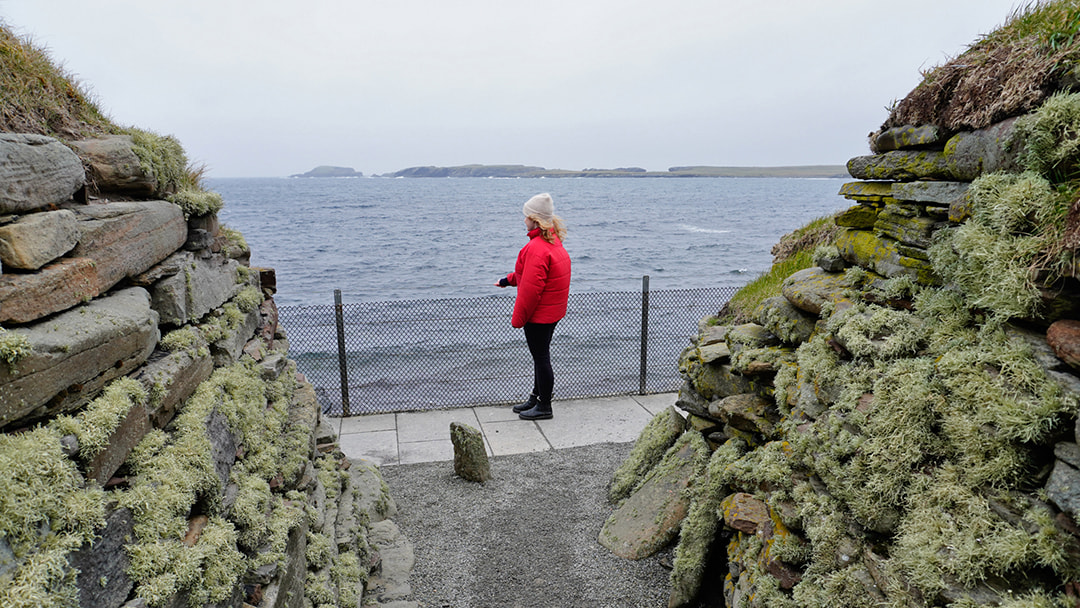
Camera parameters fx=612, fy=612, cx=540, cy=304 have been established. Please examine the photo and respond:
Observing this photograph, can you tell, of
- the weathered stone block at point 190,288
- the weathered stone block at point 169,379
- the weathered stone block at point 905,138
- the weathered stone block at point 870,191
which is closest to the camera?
the weathered stone block at point 169,379

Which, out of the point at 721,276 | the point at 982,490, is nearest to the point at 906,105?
the point at 982,490

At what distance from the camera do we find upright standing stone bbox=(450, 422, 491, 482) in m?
6.39

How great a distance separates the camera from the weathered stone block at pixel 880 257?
3.51 meters

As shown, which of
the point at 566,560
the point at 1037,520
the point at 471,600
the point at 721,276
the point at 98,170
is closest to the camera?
the point at 1037,520

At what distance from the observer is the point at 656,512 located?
17.4ft

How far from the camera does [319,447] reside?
18.0 ft

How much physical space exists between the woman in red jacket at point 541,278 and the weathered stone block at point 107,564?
496 cm

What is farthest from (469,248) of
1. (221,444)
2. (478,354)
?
(221,444)

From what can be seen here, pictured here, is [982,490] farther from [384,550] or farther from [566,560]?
[384,550]

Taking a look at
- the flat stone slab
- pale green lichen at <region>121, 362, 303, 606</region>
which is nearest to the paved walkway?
the flat stone slab

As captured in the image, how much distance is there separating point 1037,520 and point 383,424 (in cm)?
702

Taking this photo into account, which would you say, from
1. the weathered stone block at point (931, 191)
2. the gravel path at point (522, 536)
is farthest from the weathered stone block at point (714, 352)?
the weathered stone block at point (931, 191)

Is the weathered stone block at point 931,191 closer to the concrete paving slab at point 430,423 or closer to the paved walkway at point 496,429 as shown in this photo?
the paved walkway at point 496,429

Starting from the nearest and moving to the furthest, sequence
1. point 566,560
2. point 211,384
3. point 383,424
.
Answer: point 211,384 < point 566,560 < point 383,424
